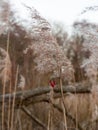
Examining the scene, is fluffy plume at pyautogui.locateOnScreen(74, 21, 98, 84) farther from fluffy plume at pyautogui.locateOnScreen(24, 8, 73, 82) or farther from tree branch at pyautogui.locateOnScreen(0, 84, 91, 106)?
tree branch at pyautogui.locateOnScreen(0, 84, 91, 106)

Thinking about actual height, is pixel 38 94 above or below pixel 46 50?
below

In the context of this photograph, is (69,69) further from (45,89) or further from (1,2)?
(45,89)

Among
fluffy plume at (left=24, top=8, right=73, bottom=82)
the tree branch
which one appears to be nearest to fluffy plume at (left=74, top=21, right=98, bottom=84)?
fluffy plume at (left=24, top=8, right=73, bottom=82)

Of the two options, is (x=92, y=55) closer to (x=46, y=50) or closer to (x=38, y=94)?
(x=46, y=50)

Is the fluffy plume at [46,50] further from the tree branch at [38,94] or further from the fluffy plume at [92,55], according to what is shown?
the tree branch at [38,94]

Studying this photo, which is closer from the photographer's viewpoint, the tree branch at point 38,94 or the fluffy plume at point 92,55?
the fluffy plume at point 92,55

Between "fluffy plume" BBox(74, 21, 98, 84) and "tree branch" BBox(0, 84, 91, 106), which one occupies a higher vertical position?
"fluffy plume" BBox(74, 21, 98, 84)

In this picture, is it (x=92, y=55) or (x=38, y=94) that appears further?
(x=38, y=94)

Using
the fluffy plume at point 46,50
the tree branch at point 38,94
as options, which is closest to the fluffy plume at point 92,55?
the fluffy plume at point 46,50

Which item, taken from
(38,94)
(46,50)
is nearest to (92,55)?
(46,50)

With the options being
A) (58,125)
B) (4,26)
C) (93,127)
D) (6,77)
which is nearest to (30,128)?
(58,125)

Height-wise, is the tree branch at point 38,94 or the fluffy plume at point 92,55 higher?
the fluffy plume at point 92,55

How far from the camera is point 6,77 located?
3.27 m

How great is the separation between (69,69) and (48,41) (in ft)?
0.76
